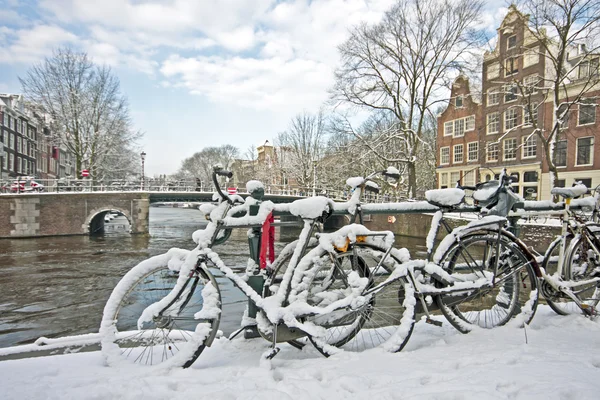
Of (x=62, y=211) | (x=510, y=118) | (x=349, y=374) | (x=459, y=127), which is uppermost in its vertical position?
(x=459, y=127)

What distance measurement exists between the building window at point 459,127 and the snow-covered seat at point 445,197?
97.8ft

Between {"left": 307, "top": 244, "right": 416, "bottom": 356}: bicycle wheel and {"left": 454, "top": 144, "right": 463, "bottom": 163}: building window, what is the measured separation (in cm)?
3022

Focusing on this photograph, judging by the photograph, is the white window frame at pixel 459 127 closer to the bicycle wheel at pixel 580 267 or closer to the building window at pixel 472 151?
the building window at pixel 472 151

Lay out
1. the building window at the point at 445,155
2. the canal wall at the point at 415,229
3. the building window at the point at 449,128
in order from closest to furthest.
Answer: the canal wall at the point at 415,229 → the building window at the point at 449,128 → the building window at the point at 445,155

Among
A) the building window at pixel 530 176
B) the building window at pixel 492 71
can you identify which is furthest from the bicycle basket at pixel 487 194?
the building window at pixel 492 71

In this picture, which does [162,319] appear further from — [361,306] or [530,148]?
[530,148]

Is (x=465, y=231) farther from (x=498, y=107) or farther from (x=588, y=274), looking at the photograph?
(x=498, y=107)

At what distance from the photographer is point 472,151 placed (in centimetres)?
2866

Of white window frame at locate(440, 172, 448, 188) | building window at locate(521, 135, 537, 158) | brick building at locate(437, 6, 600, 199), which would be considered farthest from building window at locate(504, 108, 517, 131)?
white window frame at locate(440, 172, 448, 188)

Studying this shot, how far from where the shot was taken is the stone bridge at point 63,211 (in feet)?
66.2

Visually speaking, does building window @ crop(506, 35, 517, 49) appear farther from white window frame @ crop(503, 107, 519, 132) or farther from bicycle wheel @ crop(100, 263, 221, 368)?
bicycle wheel @ crop(100, 263, 221, 368)

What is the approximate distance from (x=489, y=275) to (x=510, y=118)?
26.6 metres

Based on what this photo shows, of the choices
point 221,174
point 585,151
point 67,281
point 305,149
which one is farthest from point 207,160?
point 221,174

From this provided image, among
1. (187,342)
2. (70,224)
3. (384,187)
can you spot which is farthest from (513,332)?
(384,187)
